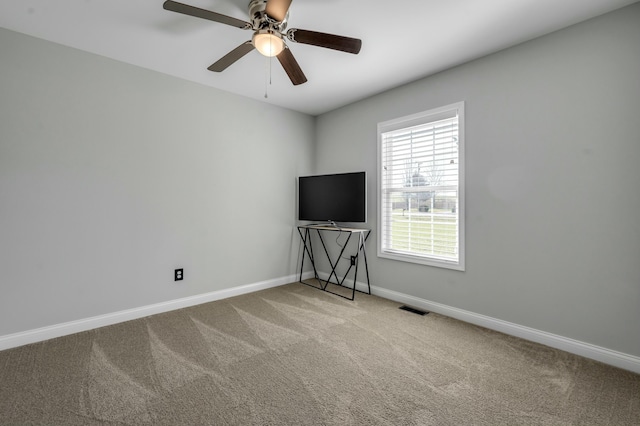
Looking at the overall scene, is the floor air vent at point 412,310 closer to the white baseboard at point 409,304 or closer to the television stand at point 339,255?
the white baseboard at point 409,304

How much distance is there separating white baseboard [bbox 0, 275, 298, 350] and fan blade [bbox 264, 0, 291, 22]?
287cm

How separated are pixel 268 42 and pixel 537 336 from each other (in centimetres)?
309

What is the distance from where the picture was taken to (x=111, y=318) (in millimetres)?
2828

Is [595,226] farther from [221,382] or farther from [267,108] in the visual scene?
[267,108]

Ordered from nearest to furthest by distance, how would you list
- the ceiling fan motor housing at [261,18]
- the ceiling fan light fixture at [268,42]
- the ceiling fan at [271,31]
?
the ceiling fan at [271,31]
the ceiling fan motor housing at [261,18]
the ceiling fan light fixture at [268,42]

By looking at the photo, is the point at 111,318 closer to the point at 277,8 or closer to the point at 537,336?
the point at 277,8

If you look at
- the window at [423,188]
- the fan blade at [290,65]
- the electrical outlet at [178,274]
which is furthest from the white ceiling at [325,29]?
the electrical outlet at [178,274]

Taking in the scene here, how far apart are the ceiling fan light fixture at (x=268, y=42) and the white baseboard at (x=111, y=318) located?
104 inches

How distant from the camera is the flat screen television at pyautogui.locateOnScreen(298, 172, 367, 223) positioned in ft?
11.8

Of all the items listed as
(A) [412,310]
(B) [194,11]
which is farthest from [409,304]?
(B) [194,11]

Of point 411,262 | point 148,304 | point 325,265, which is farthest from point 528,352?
point 148,304

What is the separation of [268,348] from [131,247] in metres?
1.72

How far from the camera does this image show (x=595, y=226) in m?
2.21

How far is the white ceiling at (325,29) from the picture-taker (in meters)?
2.09
